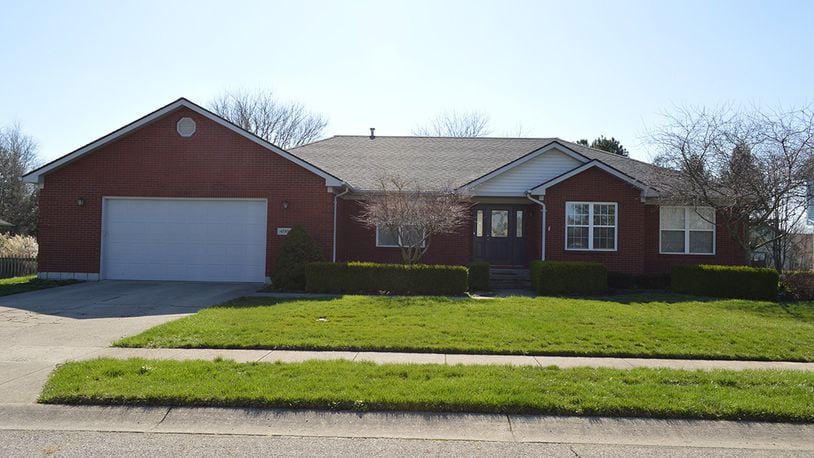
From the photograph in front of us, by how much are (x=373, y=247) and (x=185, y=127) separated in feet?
A: 23.0

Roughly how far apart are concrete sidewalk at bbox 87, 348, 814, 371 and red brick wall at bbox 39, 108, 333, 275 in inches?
340

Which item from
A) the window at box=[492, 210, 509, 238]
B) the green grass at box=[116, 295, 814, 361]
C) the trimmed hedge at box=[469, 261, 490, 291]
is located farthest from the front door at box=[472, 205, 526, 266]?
the green grass at box=[116, 295, 814, 361]

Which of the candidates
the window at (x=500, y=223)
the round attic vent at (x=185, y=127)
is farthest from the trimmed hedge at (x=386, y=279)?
the round attic vent at (x=185, y=127)

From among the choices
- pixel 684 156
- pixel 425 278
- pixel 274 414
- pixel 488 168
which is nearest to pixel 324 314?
pixel 425 278

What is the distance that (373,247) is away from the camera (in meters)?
18.6

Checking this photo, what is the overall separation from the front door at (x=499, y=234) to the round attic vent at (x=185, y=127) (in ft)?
31.3

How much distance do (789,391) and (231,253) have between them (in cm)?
1421

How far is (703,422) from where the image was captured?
5383mm

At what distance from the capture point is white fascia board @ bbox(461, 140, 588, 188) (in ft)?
58.0

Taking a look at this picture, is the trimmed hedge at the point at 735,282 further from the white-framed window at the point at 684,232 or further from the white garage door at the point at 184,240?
the white garage door at the point at 184,240

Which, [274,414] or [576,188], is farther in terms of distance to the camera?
[576,188]

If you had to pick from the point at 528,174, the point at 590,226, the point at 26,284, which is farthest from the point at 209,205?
the point at 590,226

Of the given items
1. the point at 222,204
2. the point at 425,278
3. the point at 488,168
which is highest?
the point at 488,168

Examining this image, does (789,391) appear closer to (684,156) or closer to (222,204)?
(684,156)
